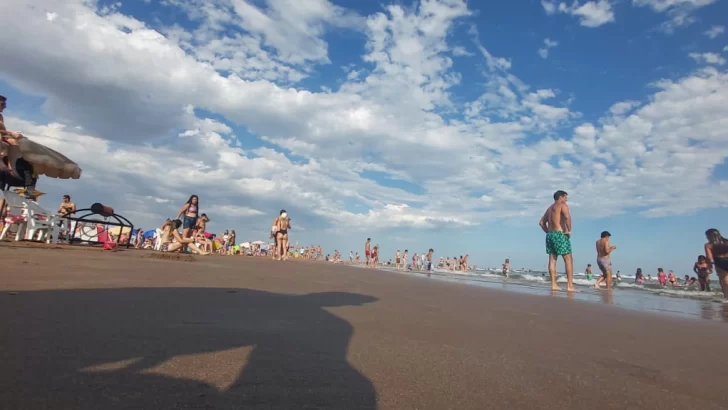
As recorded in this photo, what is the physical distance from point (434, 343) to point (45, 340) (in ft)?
6.62

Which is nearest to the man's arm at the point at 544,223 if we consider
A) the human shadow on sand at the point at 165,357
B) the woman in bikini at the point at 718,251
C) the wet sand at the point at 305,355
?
the woman in bikini at the point at 718,251

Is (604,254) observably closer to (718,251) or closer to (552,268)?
(718,251)

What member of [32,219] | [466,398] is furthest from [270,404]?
[32,219]

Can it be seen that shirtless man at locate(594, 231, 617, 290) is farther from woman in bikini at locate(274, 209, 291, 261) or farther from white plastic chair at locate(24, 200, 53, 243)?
white plastic chair at locate(24, 200, 53, 243)

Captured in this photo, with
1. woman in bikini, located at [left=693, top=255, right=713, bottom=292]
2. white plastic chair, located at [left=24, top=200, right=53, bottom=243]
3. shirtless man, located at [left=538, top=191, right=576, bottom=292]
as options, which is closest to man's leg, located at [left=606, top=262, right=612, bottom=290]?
shirtless man, located at [left=538, top=191, right=576, bottom=292]

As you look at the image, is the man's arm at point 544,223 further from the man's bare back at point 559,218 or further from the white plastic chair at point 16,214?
the white plastic chair at point 16,214

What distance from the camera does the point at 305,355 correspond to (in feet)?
6.37

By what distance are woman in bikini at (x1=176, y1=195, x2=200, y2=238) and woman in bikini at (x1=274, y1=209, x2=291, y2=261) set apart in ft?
11.5

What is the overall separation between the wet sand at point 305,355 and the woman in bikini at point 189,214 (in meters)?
7.56

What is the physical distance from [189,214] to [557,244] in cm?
951

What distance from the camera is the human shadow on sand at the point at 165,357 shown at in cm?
132

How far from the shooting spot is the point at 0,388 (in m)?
1.25

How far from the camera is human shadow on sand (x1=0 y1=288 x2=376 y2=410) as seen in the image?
1316mm

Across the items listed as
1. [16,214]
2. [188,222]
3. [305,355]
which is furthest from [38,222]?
[305,355]
